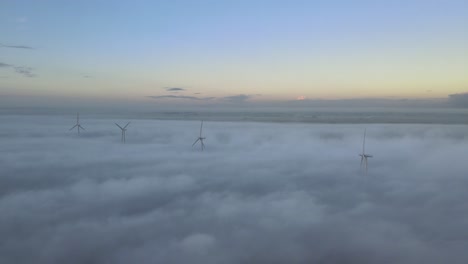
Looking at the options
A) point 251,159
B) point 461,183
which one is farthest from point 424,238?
point 251,159

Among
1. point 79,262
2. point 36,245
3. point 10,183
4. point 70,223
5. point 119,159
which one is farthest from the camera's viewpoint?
point 119,159

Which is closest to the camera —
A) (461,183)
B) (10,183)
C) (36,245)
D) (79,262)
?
(79,262)

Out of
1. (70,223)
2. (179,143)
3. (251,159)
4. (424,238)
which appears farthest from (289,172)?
(179,143)

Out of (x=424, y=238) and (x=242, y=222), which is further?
(x=242, y=222)

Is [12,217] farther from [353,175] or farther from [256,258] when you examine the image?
[353,175]

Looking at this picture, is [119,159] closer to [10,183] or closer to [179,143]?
[10,183]

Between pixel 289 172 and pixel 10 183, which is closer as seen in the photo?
pixel 10 183

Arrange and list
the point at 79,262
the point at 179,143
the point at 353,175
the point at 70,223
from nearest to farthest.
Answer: the point at 79,262
the point at 70,223
the point at 353,175
the point at 179,143

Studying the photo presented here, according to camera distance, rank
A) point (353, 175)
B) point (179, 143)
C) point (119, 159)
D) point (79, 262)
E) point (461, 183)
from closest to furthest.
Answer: point (79, 262), point (461, 183), point (353, 175), point (119, 159), point (179, 143)
